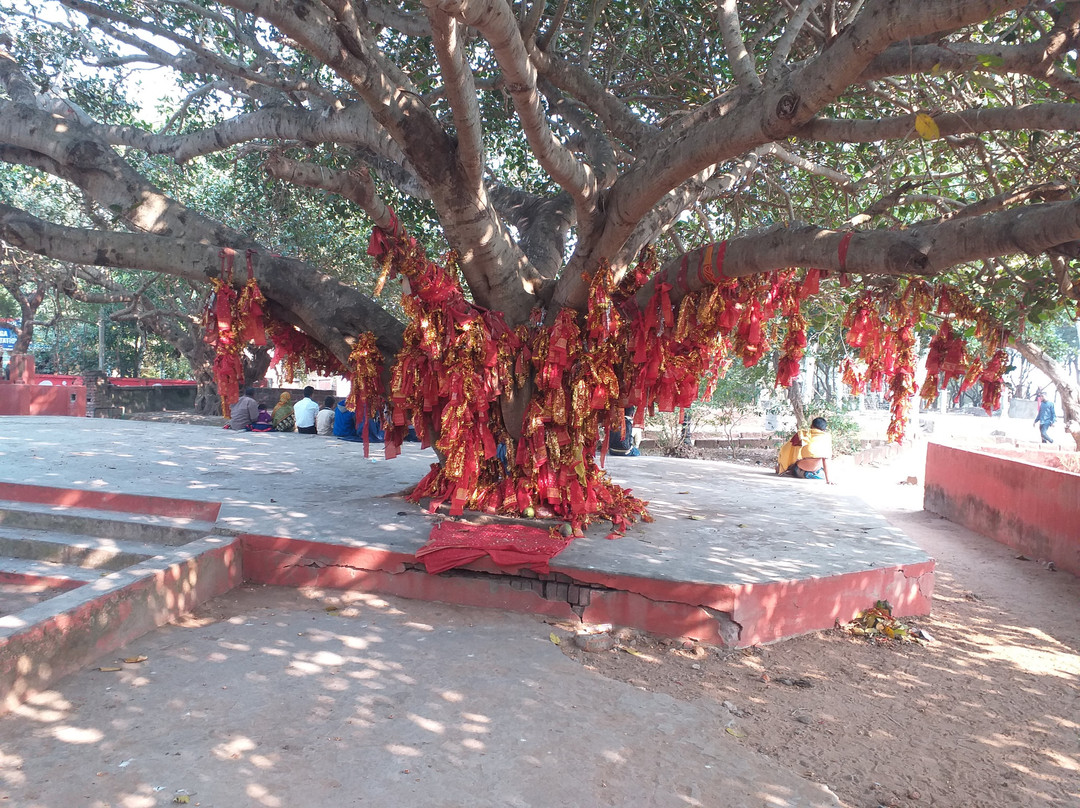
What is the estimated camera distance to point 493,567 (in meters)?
4.58

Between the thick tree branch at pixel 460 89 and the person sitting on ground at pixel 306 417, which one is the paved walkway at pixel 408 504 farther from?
the thick tree branch at pixel 460 89

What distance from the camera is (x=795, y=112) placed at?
3508 millimetres

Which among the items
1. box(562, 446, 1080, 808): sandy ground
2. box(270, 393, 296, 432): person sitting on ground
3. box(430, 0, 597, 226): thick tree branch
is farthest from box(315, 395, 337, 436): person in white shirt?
box(562, 446, 1080, 808): sandy ground

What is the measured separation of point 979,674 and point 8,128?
24.3 feet

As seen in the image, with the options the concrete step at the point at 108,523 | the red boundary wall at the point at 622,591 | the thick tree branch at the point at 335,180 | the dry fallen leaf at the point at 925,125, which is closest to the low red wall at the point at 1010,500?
the red boundary wall at the point at 622,591

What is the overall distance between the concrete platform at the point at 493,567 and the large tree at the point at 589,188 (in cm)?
88

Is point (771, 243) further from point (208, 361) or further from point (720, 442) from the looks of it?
point (208, 361)

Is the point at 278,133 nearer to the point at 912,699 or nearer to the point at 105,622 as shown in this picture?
the point at 105,622

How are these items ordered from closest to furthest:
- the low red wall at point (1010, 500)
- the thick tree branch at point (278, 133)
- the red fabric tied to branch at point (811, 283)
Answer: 1. the red fabric tied to branch at point (811, 283)
2. the thick tree branch at point (278, 133)
3. the low red wall at point (1010, 500)

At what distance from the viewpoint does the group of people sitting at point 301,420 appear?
37.8ft

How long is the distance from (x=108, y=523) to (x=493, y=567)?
2916 millimetres

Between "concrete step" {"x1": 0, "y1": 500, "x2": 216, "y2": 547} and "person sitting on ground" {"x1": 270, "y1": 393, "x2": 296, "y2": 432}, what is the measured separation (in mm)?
6973

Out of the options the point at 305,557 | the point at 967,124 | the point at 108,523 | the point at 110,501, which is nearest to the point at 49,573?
the point at 108,523

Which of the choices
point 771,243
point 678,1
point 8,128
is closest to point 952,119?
point 771,243
